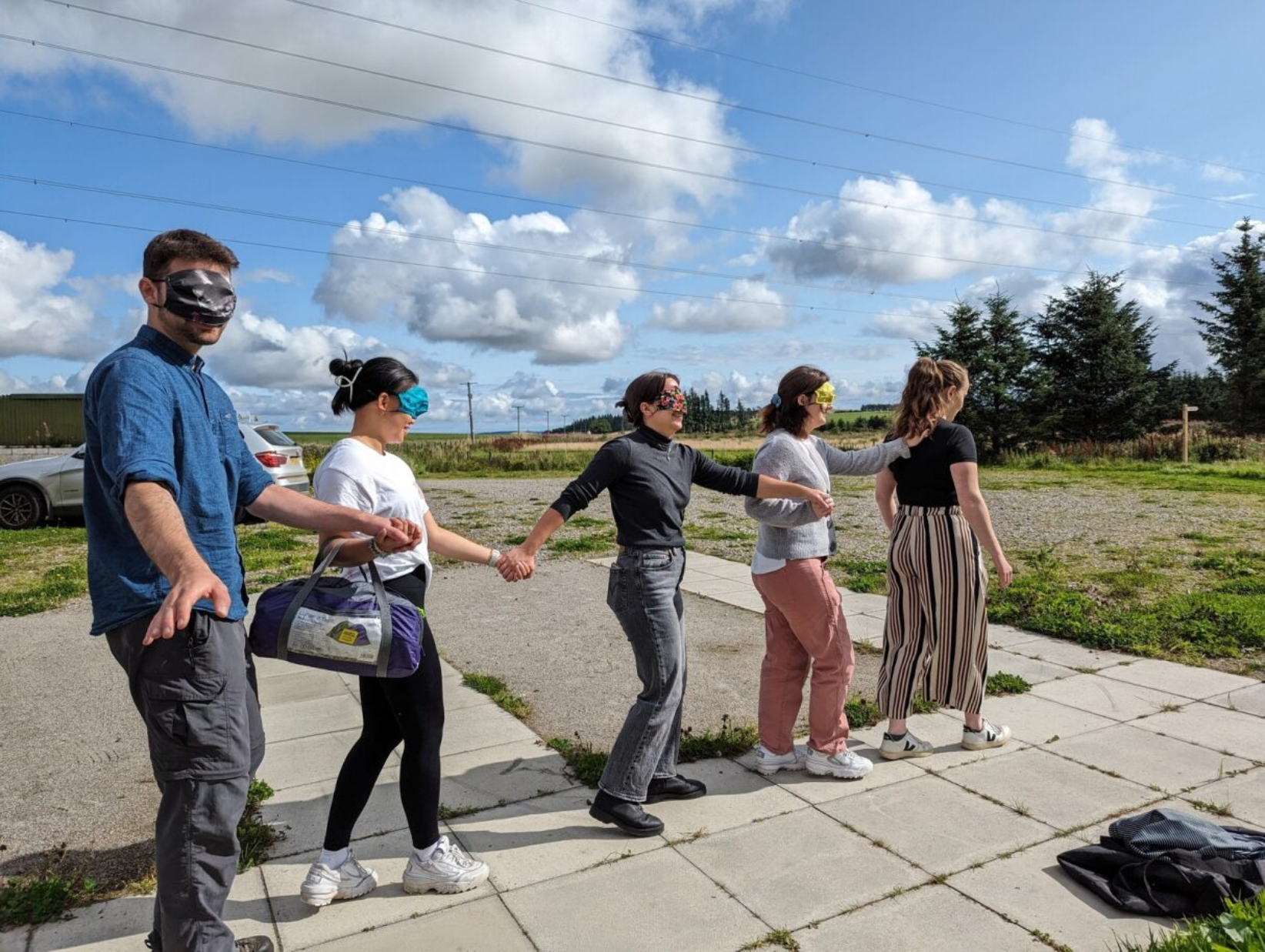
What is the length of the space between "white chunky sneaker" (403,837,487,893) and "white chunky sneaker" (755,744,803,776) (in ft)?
4.88

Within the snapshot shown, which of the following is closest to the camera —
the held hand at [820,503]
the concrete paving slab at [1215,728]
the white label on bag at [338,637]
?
the white label on bag at [338,637]

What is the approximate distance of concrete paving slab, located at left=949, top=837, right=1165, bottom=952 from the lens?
8.75 ft

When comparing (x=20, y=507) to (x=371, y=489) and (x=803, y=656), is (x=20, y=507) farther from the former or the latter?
(x=803, y=656)

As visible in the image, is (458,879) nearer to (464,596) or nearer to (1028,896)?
(1028,896)

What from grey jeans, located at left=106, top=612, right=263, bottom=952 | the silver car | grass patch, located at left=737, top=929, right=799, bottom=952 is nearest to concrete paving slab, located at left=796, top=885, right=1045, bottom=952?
grass patch, located at left=737, top=929, right=799, bottom=952

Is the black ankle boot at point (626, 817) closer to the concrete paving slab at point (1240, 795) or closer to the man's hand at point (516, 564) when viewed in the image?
the man's hand at point (516, 564)

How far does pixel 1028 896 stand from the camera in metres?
2.87

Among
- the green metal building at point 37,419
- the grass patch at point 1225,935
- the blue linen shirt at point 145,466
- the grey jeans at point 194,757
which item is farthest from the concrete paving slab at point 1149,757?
the green metal building at point 37,419

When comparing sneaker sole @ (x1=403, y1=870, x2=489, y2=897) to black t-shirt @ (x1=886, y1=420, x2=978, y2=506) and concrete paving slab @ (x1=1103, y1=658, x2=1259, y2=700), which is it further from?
concrete paving slab @ (x1=1103, y1=658, x2=1259, y2=700)

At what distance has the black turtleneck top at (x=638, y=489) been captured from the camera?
3350 mm

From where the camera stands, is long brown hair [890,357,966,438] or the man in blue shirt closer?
the man in blue shirt

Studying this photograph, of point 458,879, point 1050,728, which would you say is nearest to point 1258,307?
point 1050,728

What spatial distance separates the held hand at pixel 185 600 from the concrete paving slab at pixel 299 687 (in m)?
3.46

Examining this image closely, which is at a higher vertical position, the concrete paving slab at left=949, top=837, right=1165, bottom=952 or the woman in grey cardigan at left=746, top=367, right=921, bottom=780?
the woman in grey cardigan at left=746, top=367, right=921, bottom=780
